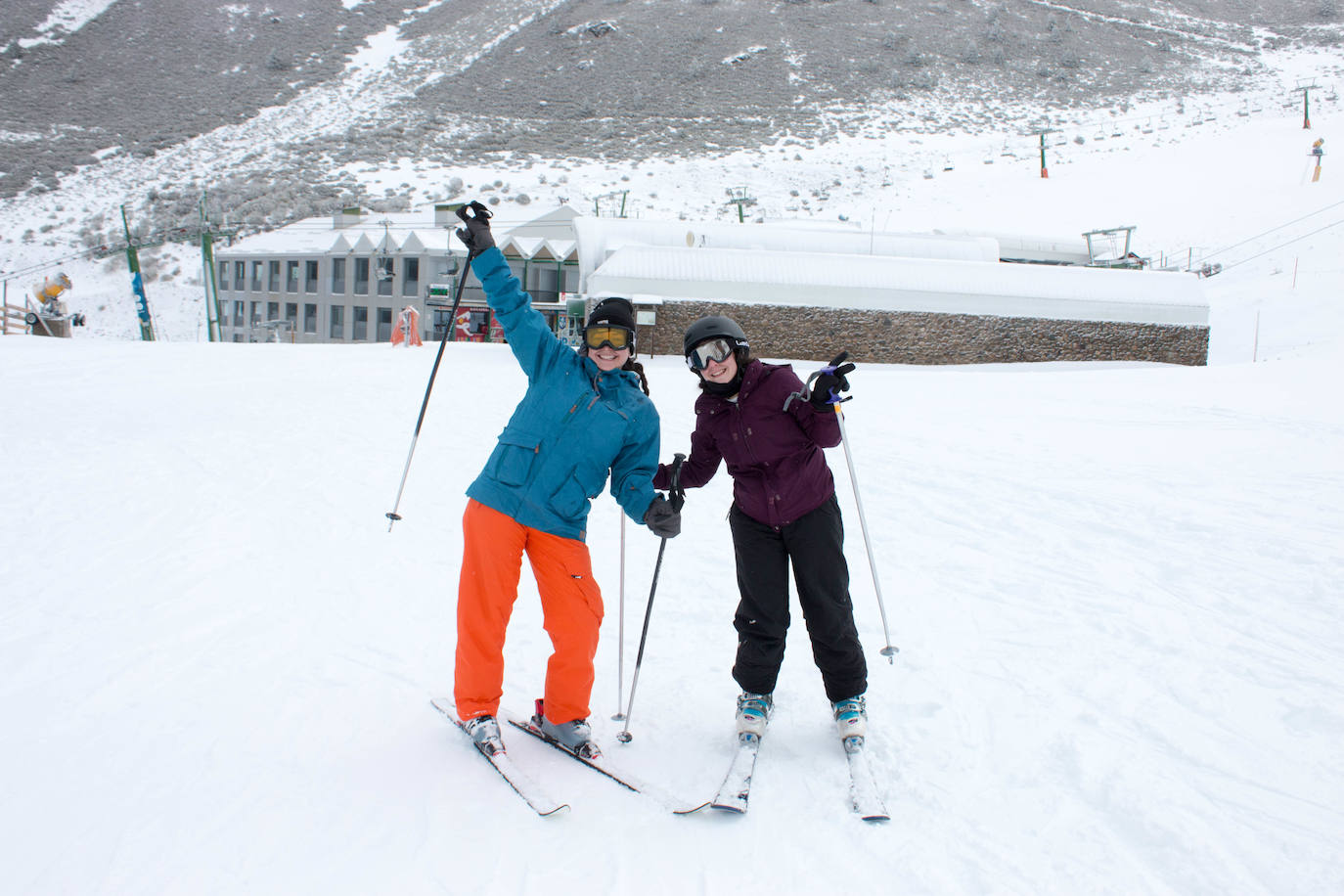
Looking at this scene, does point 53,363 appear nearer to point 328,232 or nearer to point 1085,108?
point 328,232

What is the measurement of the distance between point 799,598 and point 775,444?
610 millimetres

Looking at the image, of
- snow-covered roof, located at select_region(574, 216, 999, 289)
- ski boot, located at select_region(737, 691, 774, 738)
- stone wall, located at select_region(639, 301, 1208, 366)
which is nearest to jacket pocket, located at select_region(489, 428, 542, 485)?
ski boot, located at select_region(737, 691, 774, 738)

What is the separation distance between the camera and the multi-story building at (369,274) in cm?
2898

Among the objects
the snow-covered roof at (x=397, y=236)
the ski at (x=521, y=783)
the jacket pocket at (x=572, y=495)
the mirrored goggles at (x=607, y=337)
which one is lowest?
the ski at (x=521, y=783)

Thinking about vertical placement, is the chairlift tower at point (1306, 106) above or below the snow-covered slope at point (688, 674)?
above

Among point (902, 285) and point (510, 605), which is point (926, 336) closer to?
point (902, 285)

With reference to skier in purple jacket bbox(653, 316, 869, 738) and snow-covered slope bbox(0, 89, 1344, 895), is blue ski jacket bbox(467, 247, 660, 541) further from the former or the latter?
snow-covered slope bbox(0, 89, 1344, 895)

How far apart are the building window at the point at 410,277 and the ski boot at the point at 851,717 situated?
32.0 meters

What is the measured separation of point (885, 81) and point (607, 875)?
63823 millimetres

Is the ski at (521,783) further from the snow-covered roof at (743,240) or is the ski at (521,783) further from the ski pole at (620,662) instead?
the snow-covered roof at (743,240)

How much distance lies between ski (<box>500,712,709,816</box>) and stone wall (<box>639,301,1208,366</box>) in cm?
1525

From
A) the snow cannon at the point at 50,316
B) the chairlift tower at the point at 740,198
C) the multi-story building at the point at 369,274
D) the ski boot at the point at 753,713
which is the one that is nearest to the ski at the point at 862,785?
the ski boot at the point at 753,713

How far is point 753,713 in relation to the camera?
10.4 feet

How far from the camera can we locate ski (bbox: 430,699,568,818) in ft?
8.78
